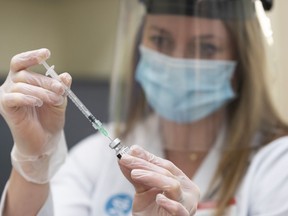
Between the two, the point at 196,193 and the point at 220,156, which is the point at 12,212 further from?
the point at 220,156

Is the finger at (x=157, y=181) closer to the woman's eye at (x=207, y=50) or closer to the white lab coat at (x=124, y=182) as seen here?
the white lab coat at (x=124, y=182)

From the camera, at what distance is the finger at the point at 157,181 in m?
0.79

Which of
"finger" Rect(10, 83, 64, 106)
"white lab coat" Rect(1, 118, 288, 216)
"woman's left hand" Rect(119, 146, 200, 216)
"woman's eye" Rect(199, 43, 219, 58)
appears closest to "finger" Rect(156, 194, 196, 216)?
"woman's left hand" Rect(119, 146, 200, 216)

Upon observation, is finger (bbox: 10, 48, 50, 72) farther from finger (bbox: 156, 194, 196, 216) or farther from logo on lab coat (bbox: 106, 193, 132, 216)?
logo on lab coat (bbox: 106, 193, 132, 216)

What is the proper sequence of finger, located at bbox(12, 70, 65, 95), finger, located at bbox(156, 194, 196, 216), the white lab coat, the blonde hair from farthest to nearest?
the blonde hair < the white lab coat < finger, located at bbox(12, 70, 65, 95) < finger, located at bbox(156, 194, 196, 216)

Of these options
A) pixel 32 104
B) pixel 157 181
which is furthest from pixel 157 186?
pixel 32 104

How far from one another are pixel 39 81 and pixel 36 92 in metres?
0.03

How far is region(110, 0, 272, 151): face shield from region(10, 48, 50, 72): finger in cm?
51

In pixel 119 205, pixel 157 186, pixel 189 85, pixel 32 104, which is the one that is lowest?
pixel 119 205

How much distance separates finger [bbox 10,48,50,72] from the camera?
859mm

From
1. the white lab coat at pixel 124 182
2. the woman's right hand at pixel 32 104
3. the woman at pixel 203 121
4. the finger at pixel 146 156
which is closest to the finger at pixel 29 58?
the woman's right hand at pixel 32 104

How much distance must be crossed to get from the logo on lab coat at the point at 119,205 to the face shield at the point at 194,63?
186 millimetres

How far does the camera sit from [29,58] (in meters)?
0.86

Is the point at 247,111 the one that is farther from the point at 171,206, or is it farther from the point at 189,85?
the point at 171,206
